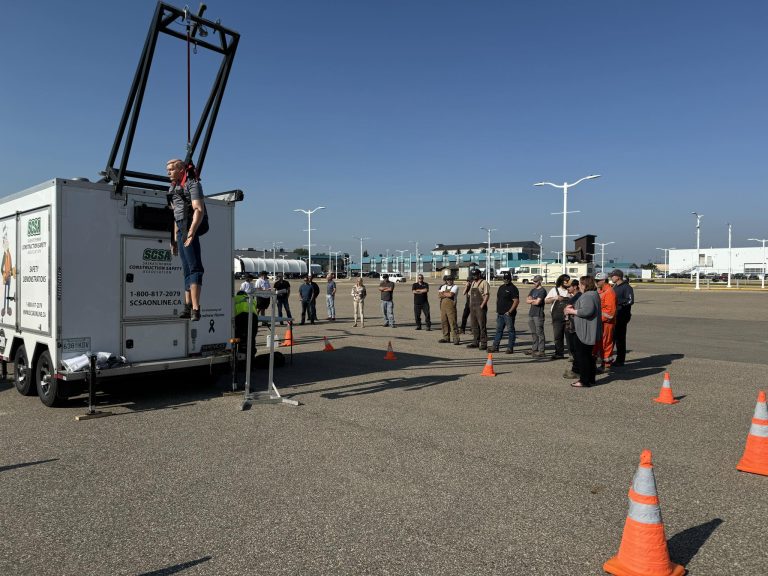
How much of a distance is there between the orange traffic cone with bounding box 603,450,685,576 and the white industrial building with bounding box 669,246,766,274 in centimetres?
13899

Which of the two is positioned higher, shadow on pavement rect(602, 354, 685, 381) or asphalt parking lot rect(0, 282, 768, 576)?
asphalt parking lot rect(0, 282, 768, 576)

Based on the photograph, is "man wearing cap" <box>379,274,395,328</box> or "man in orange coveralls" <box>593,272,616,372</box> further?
"man wearing cap" <box>379,274,395,328</box>

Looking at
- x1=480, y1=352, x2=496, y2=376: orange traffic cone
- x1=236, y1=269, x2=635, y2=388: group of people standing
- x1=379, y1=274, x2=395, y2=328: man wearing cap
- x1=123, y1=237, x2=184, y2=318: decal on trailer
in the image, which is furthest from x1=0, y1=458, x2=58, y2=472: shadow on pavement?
x1=379, y1=274, x2=395, y2=328: man wearing cap

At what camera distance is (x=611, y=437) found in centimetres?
627

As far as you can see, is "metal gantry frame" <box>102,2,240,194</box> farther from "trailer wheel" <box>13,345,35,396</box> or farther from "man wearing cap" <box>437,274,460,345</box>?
"man wearing cap" <box>437,274,460,345</box>

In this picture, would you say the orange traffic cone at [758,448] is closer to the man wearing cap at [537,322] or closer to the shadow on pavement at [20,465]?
the shadow on pavement at [20,465]

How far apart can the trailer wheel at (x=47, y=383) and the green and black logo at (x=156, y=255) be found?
1.75 m

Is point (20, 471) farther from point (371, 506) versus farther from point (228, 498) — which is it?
point (371, 506)

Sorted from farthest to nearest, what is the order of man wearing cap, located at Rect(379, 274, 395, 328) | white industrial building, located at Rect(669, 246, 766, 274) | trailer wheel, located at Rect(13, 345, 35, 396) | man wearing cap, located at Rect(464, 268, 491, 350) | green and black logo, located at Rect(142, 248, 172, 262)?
white industrial building, located at Rect(669, 246, 766, 274) < man wearing cap, located at Rect(379, 274, 395, 328) < man wearing cap, located at Rect(464, 268, 491, 350) < trailer wheel, located at Rect(13, 345, 35, 396) < green and black logo, located at Rect(142, 248, 172, 262)

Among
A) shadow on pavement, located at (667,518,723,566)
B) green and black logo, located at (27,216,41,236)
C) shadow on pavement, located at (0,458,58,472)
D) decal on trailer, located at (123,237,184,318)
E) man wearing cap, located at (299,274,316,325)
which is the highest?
green and black logo, located at (27,216,41,236)

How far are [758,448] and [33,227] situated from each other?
8692 mm

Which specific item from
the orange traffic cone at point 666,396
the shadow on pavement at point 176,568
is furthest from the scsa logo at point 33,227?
the orange traffic cone at point 666,396

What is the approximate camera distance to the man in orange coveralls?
10.5 m

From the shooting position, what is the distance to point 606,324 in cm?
1071
